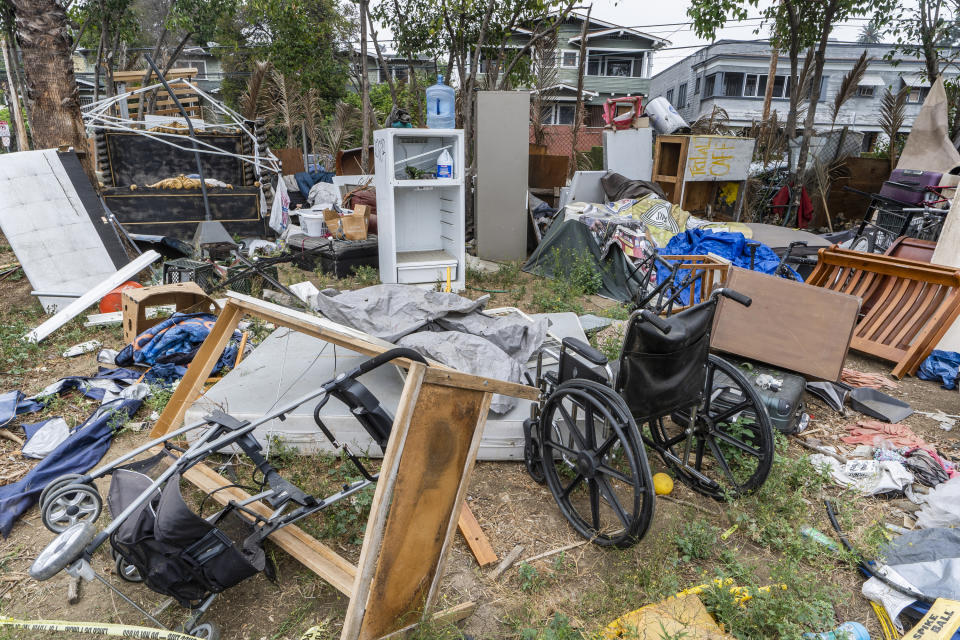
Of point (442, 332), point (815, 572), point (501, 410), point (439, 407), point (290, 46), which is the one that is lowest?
point (815, 572)

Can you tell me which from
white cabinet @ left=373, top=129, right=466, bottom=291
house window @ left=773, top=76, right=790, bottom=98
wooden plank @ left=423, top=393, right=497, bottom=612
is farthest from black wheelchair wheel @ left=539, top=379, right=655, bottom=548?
house window @ left=773, top=76, right=790, bottom=98

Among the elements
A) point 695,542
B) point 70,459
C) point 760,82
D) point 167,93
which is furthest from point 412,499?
point 760,82

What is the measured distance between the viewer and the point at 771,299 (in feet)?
13.1

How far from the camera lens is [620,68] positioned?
2698cm

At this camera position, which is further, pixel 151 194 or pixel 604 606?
pixel 151 194

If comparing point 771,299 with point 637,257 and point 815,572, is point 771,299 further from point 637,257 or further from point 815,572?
point 637,257

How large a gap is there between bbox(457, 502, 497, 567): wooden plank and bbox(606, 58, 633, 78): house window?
28274 millimetres

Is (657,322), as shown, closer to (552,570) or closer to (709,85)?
(552,570)

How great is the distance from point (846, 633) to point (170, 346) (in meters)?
4.52

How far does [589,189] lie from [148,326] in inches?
246

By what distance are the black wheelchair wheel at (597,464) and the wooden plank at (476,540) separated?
1.46ft

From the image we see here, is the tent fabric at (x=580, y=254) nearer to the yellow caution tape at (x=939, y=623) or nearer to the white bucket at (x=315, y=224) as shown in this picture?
the white bucket at (x=315, y=224)

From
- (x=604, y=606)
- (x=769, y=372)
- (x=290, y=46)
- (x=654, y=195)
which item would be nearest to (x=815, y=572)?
(x=604, y=606)

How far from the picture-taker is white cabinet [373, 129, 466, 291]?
6.22 metres
